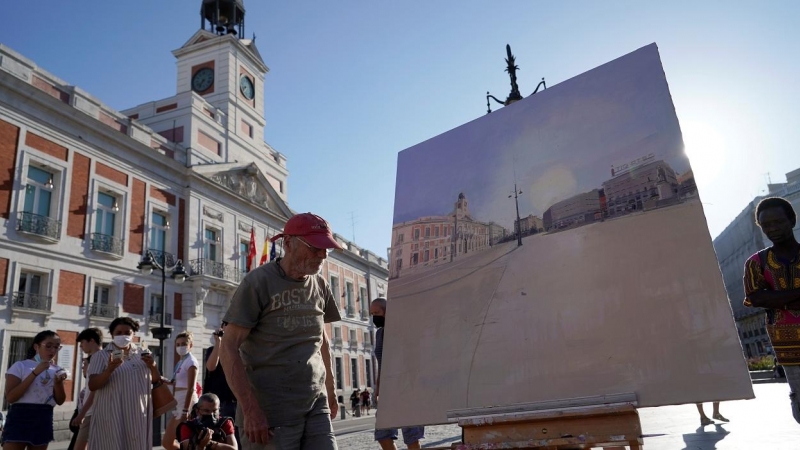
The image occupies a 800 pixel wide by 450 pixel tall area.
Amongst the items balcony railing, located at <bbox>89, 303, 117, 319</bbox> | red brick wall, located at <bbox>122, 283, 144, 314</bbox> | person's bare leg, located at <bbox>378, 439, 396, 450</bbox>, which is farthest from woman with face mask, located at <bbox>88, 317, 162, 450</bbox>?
red brick wall, located at <bbox>122, 283, 144, 314</bbox>

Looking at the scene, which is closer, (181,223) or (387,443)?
(387,443)

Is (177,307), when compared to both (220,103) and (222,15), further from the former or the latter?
(222,15)

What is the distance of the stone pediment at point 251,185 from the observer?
2152 centimetres

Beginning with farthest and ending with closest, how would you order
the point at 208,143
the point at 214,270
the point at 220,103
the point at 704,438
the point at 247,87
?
the point at 247,87, the point at 220,103, the point at 208,143, the point at 214,270, the point at 704,438

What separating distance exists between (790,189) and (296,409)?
140 feet

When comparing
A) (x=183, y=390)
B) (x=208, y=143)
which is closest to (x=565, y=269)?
(x=183, y=390)

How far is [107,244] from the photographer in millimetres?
15953

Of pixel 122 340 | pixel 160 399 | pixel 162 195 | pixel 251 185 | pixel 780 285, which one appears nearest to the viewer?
pixel 780 285

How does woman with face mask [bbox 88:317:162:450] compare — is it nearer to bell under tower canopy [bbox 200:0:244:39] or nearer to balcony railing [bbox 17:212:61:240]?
balcony railing [bbox 17:212:61:240]

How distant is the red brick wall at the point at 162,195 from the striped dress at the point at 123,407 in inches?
628

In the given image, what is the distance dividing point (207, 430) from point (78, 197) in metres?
14.1

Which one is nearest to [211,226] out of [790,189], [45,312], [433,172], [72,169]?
[72,169]

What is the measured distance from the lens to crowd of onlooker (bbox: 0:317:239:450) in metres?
3.57

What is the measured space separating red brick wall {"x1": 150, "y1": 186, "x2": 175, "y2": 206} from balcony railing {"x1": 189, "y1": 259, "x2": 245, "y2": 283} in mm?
2363
